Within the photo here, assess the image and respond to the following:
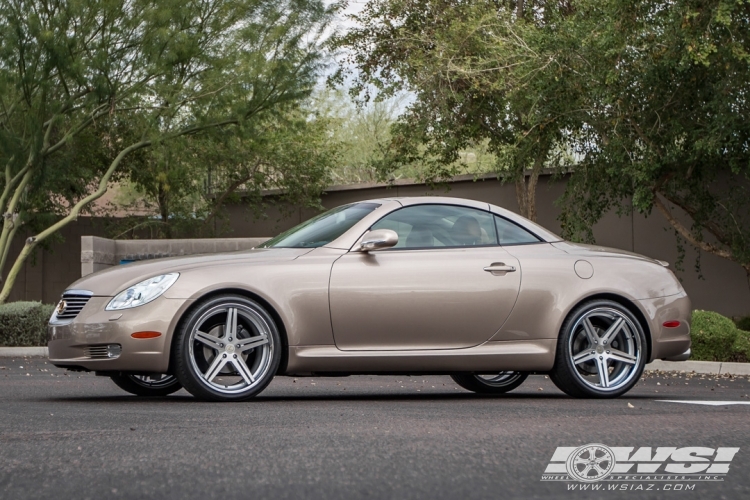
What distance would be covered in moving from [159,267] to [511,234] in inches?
108

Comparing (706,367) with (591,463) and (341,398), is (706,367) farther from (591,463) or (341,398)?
(591,463)

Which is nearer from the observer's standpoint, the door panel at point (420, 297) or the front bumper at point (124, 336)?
the front bumper at point (124, 336)

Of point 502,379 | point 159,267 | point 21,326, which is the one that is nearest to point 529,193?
point 21,326

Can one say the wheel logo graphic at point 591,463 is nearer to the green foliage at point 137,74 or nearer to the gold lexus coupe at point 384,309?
the gold lexus coupe at point 384,309

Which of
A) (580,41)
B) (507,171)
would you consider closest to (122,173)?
(507,171)

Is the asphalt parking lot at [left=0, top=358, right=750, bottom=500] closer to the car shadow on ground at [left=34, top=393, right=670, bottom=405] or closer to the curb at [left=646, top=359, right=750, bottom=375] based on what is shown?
the car shadow on ground at [left=34, top=393, right=670, bottom=405]

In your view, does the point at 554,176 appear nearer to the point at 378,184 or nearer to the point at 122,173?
the point at 378,184

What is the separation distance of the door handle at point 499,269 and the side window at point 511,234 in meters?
0.31

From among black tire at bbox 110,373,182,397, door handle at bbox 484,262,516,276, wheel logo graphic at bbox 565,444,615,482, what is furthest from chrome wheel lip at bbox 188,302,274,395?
wheel logo graphic at bbox 565,444,615,482

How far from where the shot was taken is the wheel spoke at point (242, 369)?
7.97 metres

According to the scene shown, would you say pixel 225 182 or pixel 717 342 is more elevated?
pixel 225 182

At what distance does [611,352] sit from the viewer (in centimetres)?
884

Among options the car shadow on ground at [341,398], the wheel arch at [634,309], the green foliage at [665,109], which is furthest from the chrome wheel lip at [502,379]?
the green foliage at [665,109]

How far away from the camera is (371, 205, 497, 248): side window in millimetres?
8773
